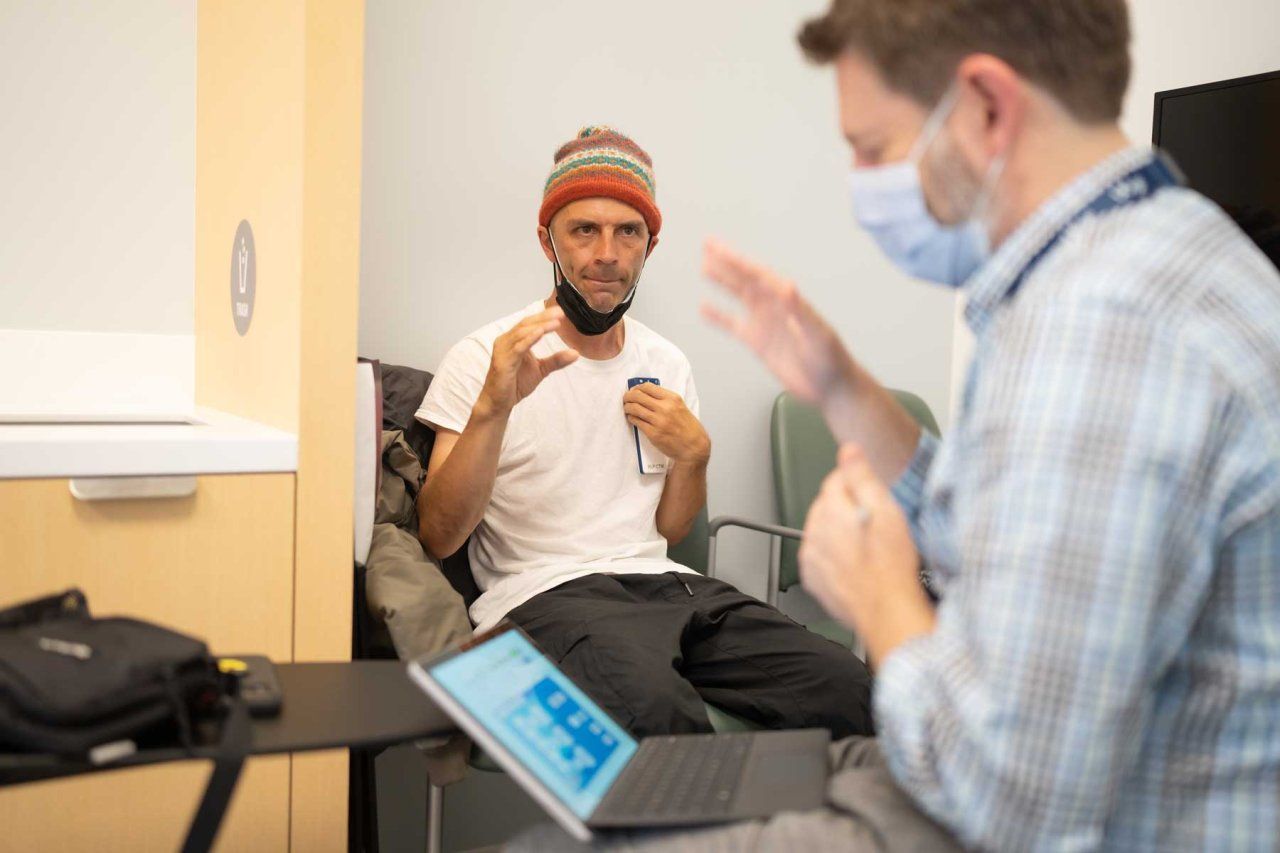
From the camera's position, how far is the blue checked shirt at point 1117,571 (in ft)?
2.07

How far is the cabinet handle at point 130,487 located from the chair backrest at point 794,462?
1442mm

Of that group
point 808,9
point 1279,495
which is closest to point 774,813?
point 1279,495

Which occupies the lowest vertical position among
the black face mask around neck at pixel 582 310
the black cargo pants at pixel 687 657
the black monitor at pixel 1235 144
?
the black cargo pants at pixel 687 657

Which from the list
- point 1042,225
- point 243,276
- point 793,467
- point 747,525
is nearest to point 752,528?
point 747,525

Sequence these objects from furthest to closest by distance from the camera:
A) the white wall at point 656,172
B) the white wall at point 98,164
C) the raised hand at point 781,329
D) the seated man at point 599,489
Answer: the white wall at point 656,172, the white wall at point 98,164, the seated man at point 599,489, the raised hand at point 781,329

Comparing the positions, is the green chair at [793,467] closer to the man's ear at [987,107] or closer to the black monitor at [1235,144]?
the black monitor at [1235,144]

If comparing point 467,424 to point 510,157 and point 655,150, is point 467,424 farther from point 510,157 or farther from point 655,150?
point 655,150

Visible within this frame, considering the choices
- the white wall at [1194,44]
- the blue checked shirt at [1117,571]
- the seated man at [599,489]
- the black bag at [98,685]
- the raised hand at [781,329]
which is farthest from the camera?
the white wall at [1194,44]

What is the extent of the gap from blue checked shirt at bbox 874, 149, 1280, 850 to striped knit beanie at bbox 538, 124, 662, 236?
1295 mm

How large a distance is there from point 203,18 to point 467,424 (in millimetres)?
907

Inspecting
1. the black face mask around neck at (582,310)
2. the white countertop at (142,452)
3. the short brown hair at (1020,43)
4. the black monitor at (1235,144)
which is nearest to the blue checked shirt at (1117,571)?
the short brown hair at (1020,43)

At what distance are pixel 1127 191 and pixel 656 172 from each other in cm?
179

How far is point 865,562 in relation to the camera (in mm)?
793

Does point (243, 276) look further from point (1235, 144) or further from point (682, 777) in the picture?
point (1235, 144)
